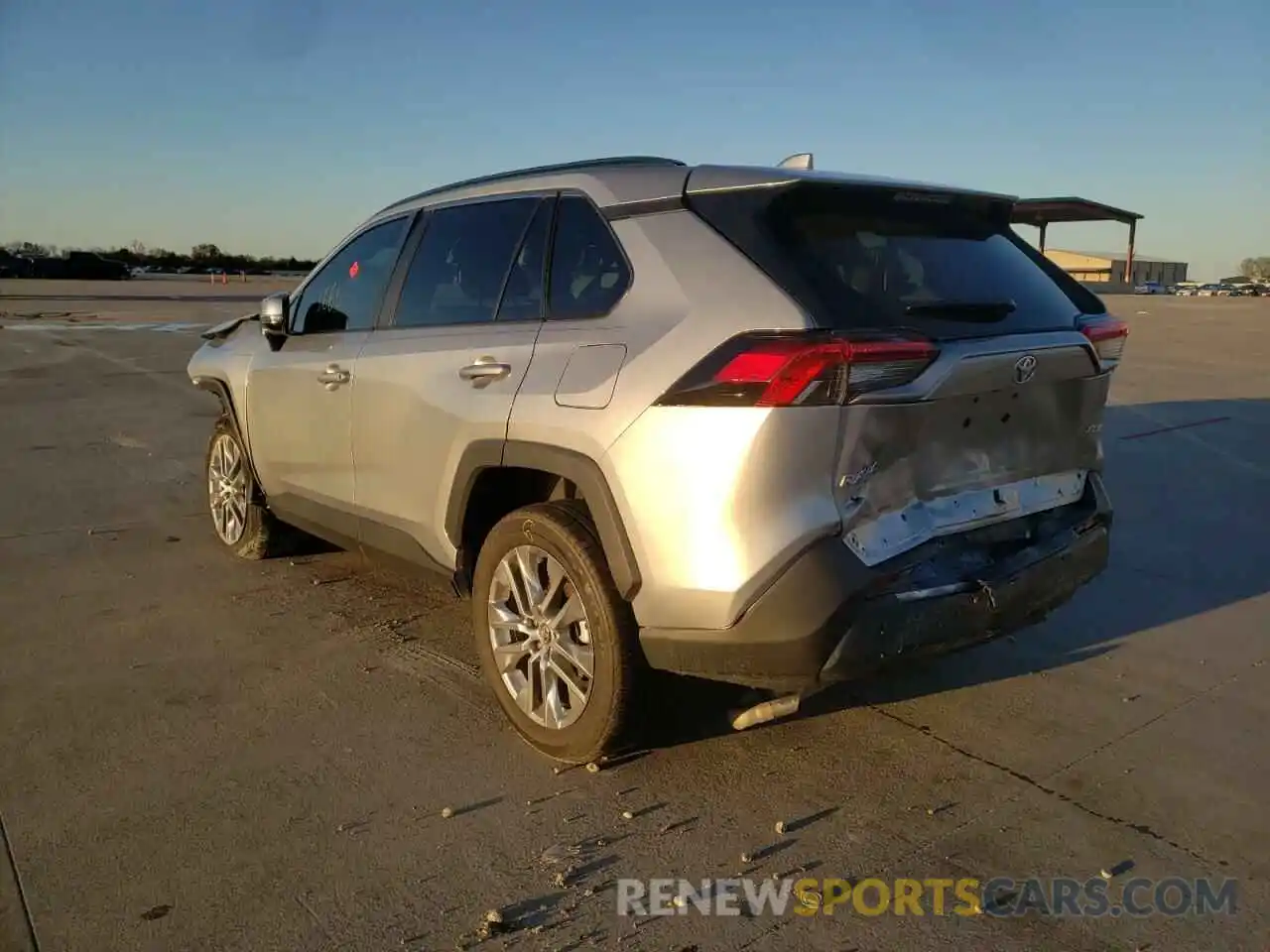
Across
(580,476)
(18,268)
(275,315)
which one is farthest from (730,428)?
(18,268)

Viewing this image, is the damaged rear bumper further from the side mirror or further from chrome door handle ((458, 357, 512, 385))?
the side mirror

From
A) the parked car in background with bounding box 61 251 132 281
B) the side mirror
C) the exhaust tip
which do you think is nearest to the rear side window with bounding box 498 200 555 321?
the exhaust tip

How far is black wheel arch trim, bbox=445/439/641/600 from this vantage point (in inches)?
122

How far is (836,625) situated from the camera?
2.84 m

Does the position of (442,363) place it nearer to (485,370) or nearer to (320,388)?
(485,370)

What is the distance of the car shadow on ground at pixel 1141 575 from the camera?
3.88 metres

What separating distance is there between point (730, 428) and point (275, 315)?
3.14m

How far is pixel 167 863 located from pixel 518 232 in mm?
2369

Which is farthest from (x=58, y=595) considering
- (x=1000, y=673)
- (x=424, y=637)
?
(x=1000, y=673)

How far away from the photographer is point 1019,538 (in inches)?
136

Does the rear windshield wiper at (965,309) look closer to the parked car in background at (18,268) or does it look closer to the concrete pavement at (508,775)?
the concrete pavement at (508,775)

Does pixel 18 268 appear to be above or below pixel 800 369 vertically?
above

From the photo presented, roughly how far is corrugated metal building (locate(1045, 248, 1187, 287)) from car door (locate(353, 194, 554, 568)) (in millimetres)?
84323

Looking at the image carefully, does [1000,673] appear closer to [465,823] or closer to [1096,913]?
[1096,913]
